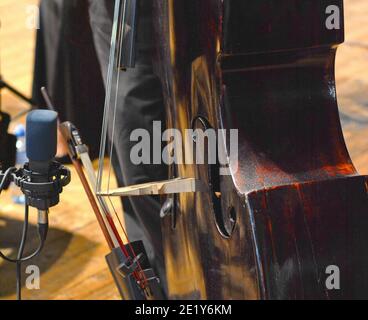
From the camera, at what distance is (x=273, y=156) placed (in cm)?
89

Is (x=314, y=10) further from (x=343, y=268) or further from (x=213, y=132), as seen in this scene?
(x=343, y=268)

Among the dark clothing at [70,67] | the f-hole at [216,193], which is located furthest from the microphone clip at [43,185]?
the dark clothing at [70,67]

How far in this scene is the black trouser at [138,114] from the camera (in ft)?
4.04

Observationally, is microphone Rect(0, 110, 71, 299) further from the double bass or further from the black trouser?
the black trouser

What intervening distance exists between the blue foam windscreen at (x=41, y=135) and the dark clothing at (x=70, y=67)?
0.84 meters

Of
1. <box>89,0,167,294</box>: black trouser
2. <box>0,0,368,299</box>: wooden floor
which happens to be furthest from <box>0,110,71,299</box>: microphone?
<box>0,0,368,299</box>: wooden floor

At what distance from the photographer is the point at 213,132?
35.3 inches

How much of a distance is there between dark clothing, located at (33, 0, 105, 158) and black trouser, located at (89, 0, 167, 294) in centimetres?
35

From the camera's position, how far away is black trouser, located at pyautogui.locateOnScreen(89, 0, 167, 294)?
1230 mm

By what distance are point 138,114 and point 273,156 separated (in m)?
0.41

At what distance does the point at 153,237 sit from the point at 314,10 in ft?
1.80

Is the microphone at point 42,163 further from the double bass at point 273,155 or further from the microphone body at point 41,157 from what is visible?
the double bass at point 273,155

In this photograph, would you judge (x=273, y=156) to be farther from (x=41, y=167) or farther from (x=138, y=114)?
(x=138, y=114)

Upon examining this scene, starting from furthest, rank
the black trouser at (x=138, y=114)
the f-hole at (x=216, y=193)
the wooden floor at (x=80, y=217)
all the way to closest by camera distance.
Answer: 1. the wooden floor at (x=80, y=217)
2. the black trouser at (x=138, y=114)
3. the f-hole at (x=216, y=193)
